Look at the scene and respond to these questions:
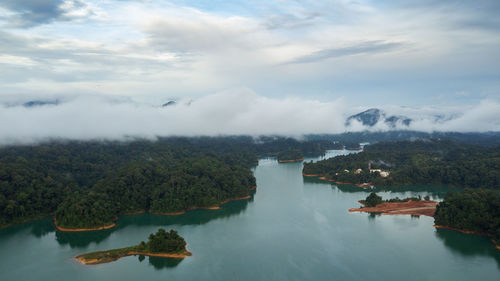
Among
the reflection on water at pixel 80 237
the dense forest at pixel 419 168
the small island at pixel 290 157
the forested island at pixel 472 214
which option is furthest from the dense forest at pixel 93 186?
the small island at pixel 290 157

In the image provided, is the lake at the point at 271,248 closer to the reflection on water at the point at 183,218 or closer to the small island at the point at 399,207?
the reflection on water at the point at 183,218

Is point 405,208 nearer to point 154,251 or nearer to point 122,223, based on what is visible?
point 154,251

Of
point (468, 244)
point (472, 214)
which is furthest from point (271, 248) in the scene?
point (472, 214)

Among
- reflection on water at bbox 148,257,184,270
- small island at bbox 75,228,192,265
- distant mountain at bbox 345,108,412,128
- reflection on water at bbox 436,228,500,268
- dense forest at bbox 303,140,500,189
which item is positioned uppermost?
distant mountain at bbox 345,108,412,128

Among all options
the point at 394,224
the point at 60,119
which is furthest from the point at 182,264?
the point at 60,119

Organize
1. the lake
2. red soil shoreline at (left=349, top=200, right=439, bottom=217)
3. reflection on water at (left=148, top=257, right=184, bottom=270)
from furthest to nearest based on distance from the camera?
red soil shoreline at (left=349, top=200, right=439, bottom=217) → reflection on water at (left=148, top=257, right=184, bottom=270) → the lake

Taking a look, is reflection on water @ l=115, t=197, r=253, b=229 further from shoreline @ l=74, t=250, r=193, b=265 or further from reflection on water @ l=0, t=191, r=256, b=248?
shoreline @ l=74, t=250, r=193, b=265

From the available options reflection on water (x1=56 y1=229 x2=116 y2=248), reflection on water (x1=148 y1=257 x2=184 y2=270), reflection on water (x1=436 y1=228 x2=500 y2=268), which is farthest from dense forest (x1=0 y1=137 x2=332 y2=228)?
reflection on water (x1=436 y1=228 x2=500 y2=268)

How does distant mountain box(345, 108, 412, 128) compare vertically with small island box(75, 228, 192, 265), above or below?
above
